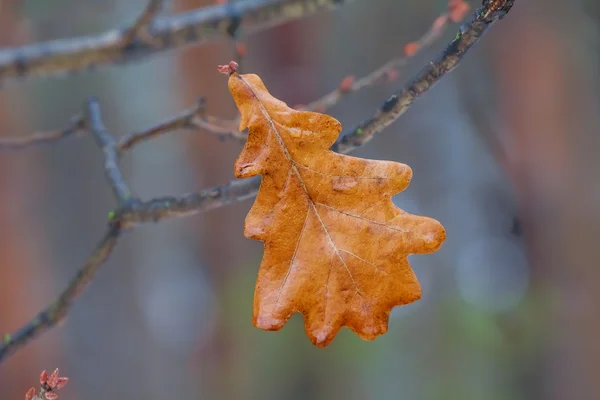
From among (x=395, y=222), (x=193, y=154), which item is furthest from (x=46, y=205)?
(x=395, y=222)

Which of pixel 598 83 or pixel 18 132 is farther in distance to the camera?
pixel 18 132

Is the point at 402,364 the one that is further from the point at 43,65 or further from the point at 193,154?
the point at 43,65

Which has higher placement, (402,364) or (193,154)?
(193,154)

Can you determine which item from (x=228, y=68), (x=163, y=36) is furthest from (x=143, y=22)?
(x=228, y=68)

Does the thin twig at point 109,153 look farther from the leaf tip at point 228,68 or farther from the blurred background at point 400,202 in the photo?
Answer: the blurred background at point 400,202

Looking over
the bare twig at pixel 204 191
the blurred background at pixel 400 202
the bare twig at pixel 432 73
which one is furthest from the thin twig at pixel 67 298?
the blurred background at pixel 400 202
